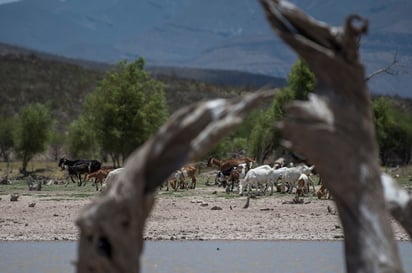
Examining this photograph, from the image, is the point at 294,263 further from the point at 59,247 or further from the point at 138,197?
the point at 138,197

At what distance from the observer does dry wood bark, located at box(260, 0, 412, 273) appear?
712 cm

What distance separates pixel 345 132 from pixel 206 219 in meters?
19.6

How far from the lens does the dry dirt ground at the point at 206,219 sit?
24.1m

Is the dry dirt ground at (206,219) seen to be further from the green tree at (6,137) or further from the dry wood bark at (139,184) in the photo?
the green tree at (6,137)

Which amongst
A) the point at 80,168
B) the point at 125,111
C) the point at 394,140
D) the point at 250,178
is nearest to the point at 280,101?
the point at 125,111

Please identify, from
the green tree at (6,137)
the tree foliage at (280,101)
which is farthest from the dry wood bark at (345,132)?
the green tree at (6,137)

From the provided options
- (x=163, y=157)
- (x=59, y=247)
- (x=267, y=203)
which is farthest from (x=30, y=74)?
(x=163, y=157)

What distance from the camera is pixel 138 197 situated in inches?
284

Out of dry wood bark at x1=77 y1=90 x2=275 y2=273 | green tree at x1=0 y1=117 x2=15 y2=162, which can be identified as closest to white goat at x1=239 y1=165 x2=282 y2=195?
dry wood bark at x1=77 y1=90 x2=275 y2=273

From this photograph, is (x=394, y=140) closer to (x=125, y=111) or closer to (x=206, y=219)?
(x=125, y=111)

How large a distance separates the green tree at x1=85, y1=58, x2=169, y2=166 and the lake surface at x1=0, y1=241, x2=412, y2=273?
1288 inches

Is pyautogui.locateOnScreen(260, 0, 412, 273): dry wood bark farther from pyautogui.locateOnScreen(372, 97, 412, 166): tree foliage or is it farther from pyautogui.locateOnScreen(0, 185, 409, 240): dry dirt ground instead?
pyautogui.locateOnScreen(372, 97, 412, 166): tree foliage

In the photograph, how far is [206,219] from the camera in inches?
1047

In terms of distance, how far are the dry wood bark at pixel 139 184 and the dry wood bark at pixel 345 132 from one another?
458 mm
